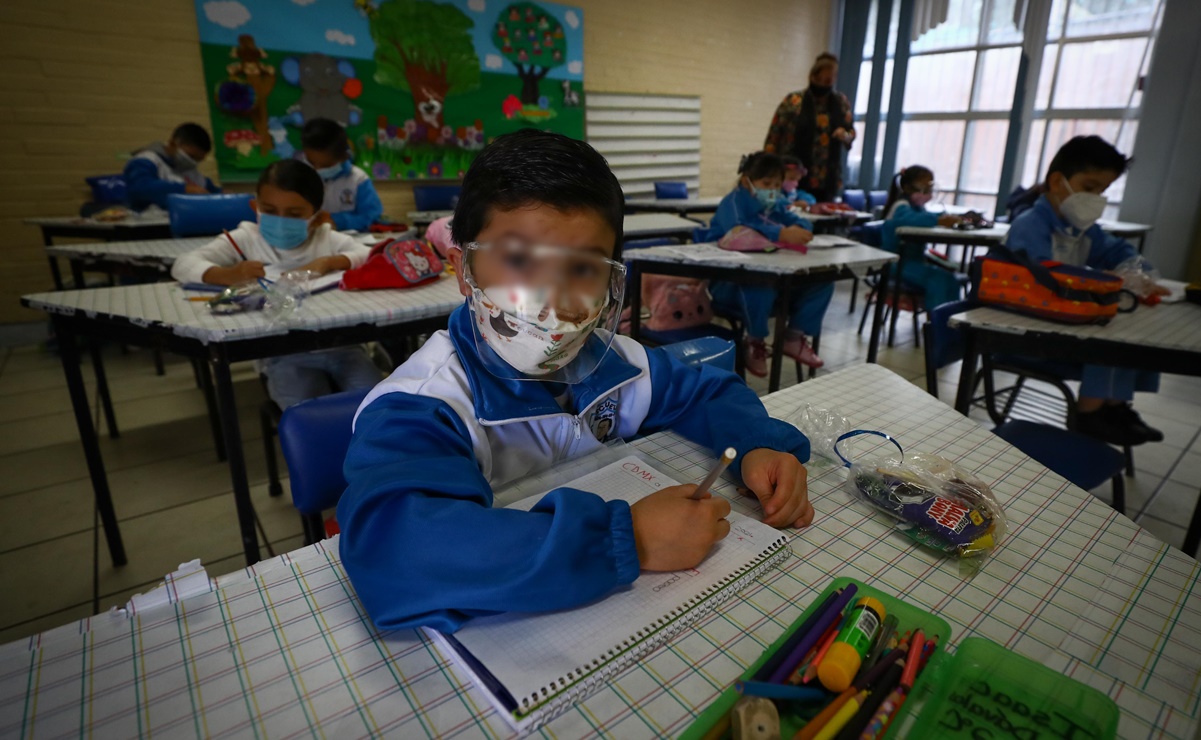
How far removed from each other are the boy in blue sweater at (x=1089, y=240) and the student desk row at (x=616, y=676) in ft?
6.08

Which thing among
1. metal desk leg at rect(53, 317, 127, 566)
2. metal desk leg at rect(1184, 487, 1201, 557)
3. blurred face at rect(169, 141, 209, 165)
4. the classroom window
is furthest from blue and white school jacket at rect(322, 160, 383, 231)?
the classroom window

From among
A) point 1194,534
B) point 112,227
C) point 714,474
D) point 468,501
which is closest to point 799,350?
point 1194,534

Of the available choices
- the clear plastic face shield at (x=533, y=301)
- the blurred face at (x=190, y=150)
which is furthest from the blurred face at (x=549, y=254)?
the blurred face at (x=190, y=150)

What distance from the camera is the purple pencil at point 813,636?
548mm

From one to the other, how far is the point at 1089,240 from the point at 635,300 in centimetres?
202

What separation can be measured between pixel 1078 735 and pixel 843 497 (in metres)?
0.42

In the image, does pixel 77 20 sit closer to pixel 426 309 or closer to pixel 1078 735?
pixel 426 309

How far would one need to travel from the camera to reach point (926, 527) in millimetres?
784

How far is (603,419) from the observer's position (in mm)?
1084

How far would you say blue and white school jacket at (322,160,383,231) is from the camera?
154 inches

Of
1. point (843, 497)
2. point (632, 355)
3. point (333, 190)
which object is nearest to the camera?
point (843, 497)

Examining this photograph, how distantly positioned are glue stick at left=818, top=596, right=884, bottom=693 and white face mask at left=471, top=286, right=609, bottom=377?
1.61ft

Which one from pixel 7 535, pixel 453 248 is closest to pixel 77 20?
pixel 7 535

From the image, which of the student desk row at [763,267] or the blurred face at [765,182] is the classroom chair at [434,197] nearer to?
the blurred face at [765,182]
